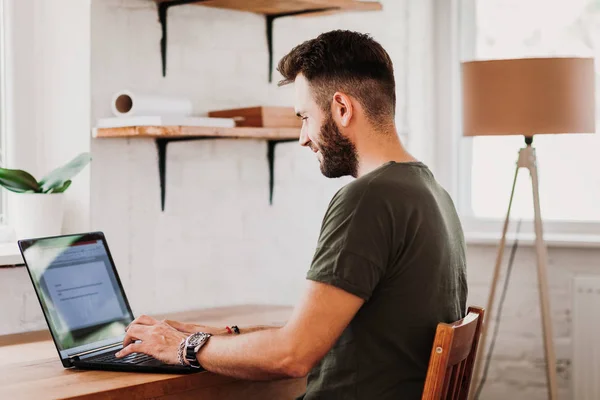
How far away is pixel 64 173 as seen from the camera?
2289 mm

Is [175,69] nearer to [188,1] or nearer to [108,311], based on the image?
[188,1]

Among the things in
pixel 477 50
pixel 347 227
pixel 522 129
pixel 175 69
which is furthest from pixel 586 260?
pixel 347 227

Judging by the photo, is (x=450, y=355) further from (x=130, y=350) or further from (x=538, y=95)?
(x=538, y=95)

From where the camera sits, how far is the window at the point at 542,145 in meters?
3.24

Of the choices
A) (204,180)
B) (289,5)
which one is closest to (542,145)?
(289,5)

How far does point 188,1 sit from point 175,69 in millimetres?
215

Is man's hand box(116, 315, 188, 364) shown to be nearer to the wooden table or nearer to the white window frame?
the wooden table

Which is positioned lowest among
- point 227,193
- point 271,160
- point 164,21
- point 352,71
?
point 227,193

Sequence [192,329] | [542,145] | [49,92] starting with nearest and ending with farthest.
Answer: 1. [192,329]
2. [49,92]
3. [542,145]

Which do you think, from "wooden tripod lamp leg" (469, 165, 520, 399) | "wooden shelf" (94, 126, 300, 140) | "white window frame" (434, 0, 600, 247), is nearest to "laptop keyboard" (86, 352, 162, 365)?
"wooden shelf" (94, 126, 300, 140)

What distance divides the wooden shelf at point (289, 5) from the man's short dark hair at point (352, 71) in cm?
88

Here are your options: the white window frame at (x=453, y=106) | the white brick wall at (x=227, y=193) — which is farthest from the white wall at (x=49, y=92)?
the white window frame at (x=453, y=106)

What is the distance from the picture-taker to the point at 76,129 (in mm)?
2457

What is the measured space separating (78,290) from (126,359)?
0.79 ft
